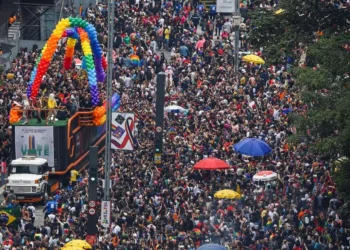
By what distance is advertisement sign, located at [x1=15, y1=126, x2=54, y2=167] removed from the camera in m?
64.9

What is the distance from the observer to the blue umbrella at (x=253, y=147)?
2491 inches

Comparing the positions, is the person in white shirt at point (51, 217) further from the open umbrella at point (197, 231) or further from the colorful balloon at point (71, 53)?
Result: the colorful balloon at point (71, 53)

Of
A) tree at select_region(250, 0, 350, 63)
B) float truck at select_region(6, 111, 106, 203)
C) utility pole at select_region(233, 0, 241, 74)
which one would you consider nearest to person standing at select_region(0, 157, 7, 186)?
float truck at select_region(6, 111, 106, 203)

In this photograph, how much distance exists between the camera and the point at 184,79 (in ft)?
252

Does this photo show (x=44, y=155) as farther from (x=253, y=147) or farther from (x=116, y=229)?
(x=116, y=229)

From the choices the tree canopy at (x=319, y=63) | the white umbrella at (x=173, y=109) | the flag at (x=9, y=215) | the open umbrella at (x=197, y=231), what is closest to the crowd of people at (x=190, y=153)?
the open umbrella at (x=197, y=231)

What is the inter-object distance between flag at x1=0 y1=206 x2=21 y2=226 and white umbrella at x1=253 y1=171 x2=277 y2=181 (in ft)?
27.3

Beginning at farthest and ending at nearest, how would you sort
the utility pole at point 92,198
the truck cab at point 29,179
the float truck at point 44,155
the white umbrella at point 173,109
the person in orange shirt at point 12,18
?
the person in orange shirt at point 12,18
the white umbrella at point 173,109
the float truck at point 44,155
the truck cab at point 29,179
the utility pole at point 92,198

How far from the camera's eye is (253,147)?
63.5 m

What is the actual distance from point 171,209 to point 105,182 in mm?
2660

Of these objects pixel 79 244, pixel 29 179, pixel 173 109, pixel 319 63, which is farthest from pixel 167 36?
pixel 79 244

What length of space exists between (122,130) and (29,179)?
4548mm

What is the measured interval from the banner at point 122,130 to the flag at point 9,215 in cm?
392

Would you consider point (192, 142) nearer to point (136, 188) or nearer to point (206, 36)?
point (136, 188)
